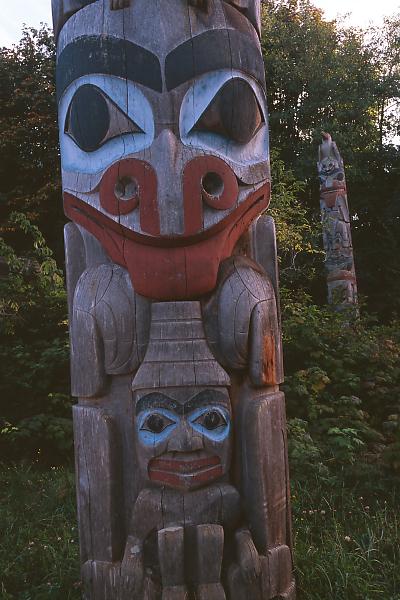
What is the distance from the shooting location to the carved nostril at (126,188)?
237cm

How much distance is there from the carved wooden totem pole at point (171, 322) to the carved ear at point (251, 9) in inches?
2.8

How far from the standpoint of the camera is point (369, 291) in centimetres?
1526

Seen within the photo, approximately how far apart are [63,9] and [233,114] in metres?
→ 1.00

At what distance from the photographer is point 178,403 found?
2379mm

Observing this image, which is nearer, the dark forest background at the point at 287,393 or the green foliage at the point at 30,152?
the dark forest background at the point at 287,393

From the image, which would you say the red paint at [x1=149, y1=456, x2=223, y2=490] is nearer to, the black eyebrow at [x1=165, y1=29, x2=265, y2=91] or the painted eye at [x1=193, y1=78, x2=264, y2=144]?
the painted eye at [x1=193, y1=78, x2=264, y2=144]

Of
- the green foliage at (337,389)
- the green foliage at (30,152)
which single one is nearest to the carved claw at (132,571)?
the green foliage at (337,389)

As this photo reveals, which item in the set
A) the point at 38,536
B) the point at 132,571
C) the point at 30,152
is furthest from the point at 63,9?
the point at 30,152

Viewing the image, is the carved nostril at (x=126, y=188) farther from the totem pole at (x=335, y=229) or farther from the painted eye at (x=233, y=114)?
the totem pole at (x=335, y=229)

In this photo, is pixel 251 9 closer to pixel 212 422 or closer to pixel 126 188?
pixel 126 188

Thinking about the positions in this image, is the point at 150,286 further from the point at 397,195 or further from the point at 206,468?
the point at 397,195

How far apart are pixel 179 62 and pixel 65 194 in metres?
0.76

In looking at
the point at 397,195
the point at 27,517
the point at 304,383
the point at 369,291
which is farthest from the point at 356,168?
the point at 27,517

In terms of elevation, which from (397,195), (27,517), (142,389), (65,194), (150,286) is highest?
(397,195)
